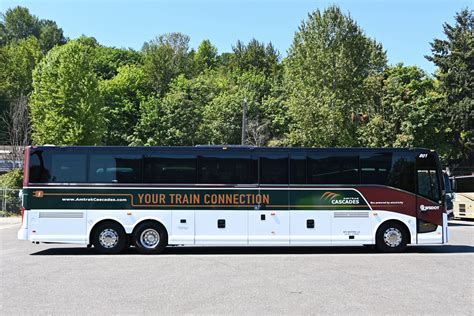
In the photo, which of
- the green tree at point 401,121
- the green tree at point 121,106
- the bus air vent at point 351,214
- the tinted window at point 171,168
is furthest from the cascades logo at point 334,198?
the green tree at point 121,106

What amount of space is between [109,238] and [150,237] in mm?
1225

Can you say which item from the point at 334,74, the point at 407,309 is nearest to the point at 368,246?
the point at 407,309

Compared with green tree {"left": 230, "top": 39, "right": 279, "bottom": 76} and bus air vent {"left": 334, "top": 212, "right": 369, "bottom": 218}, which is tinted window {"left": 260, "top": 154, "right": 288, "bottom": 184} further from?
green tree {"left": 230, "top": 39, "right": 279, "bottom": 76}

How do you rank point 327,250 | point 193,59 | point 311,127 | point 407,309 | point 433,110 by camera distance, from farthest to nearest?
point 193,59
point 433,110
point 311,127
point 327,250
point 407,309

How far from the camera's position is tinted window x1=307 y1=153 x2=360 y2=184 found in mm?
16781

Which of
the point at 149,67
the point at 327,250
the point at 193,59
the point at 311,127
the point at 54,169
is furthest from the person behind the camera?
the point at 193,59

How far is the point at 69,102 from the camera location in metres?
51.7

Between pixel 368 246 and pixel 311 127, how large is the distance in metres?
26.1

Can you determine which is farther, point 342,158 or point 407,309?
point 342,158

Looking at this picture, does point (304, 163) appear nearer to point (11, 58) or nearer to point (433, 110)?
point (433, 110)

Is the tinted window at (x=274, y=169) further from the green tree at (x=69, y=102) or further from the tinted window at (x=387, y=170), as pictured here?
the green tree at (x=69, y=102)

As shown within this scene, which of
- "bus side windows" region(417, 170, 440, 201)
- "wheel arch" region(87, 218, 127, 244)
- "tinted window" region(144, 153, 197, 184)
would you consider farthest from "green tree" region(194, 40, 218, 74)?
"wheel arch" region(87, 218, 127, 244)

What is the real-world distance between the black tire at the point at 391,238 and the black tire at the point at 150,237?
6.56 meters

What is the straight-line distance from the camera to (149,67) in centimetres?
7581
